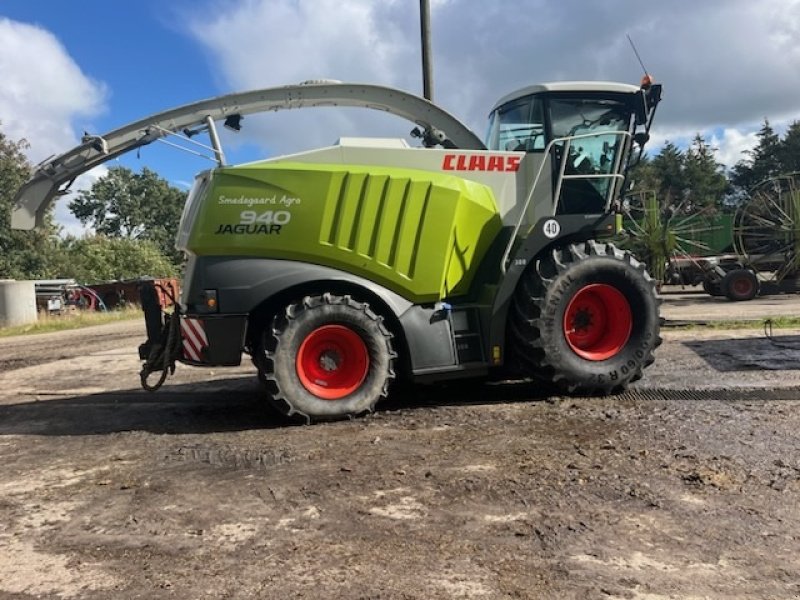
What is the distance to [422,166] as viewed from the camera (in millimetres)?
6234

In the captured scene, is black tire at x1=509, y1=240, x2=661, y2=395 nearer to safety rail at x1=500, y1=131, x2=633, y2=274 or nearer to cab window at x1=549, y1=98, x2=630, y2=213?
safety rail at x1=500, y1=131, x2=633, y2=274

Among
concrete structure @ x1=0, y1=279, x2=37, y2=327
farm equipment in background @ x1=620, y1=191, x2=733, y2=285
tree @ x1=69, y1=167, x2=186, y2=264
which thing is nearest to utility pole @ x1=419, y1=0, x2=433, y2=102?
farm equipment in background @ x1=620, y1=191, x2=733, y2=285

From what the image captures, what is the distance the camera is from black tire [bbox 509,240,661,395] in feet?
20.5

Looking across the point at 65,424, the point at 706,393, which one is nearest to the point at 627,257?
the point at 706,393

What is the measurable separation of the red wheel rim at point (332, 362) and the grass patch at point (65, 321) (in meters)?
17.2

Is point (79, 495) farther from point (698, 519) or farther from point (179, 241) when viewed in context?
point (698, 519)

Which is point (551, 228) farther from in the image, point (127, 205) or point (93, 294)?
point (127, 205)

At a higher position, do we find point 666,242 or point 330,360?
point 666,242

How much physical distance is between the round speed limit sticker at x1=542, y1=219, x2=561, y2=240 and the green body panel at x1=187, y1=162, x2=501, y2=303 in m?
0.73

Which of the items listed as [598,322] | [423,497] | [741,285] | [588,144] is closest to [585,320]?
[598,322]

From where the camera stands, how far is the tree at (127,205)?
71000 mm

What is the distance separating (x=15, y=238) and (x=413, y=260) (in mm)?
36955

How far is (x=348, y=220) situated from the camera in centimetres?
589

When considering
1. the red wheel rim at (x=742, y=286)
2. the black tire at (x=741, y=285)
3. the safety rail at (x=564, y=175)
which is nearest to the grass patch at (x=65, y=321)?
the safety rail at (x=564, y=175)
